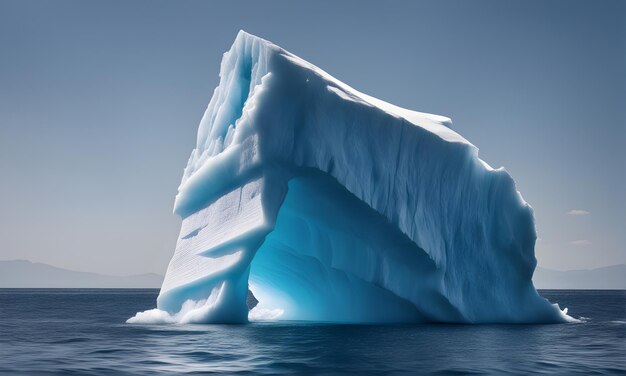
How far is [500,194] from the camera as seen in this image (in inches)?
870

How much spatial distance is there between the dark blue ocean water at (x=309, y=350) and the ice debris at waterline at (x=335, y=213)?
4.90 feet

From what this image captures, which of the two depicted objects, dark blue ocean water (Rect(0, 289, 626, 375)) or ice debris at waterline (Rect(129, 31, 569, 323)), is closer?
dark blue ocean water (Rect(0, 289, 626, 375))

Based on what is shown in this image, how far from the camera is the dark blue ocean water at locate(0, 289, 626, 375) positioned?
11.6m

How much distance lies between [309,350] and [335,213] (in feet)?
20.8

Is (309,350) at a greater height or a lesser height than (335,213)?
lesser

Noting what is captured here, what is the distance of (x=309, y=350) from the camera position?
1374 centimetres

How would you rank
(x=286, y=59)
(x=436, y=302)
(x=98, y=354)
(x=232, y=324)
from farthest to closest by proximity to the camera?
(x=436, y=302) < (x=232, y=324) < (x=286, y=59) < (x=98, y=354)

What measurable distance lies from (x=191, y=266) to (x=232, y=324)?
1.93 meters

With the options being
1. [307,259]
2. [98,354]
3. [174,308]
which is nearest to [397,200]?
[307,259]

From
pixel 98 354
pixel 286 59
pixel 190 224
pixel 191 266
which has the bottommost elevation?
pixel 98 354

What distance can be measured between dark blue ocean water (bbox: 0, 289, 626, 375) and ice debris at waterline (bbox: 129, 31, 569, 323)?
4.90 feet

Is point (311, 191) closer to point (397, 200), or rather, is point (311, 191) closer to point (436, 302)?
point (397, 200)

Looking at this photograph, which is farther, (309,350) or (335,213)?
(335,213)

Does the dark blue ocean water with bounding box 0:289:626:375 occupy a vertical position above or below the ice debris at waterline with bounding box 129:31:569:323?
below
